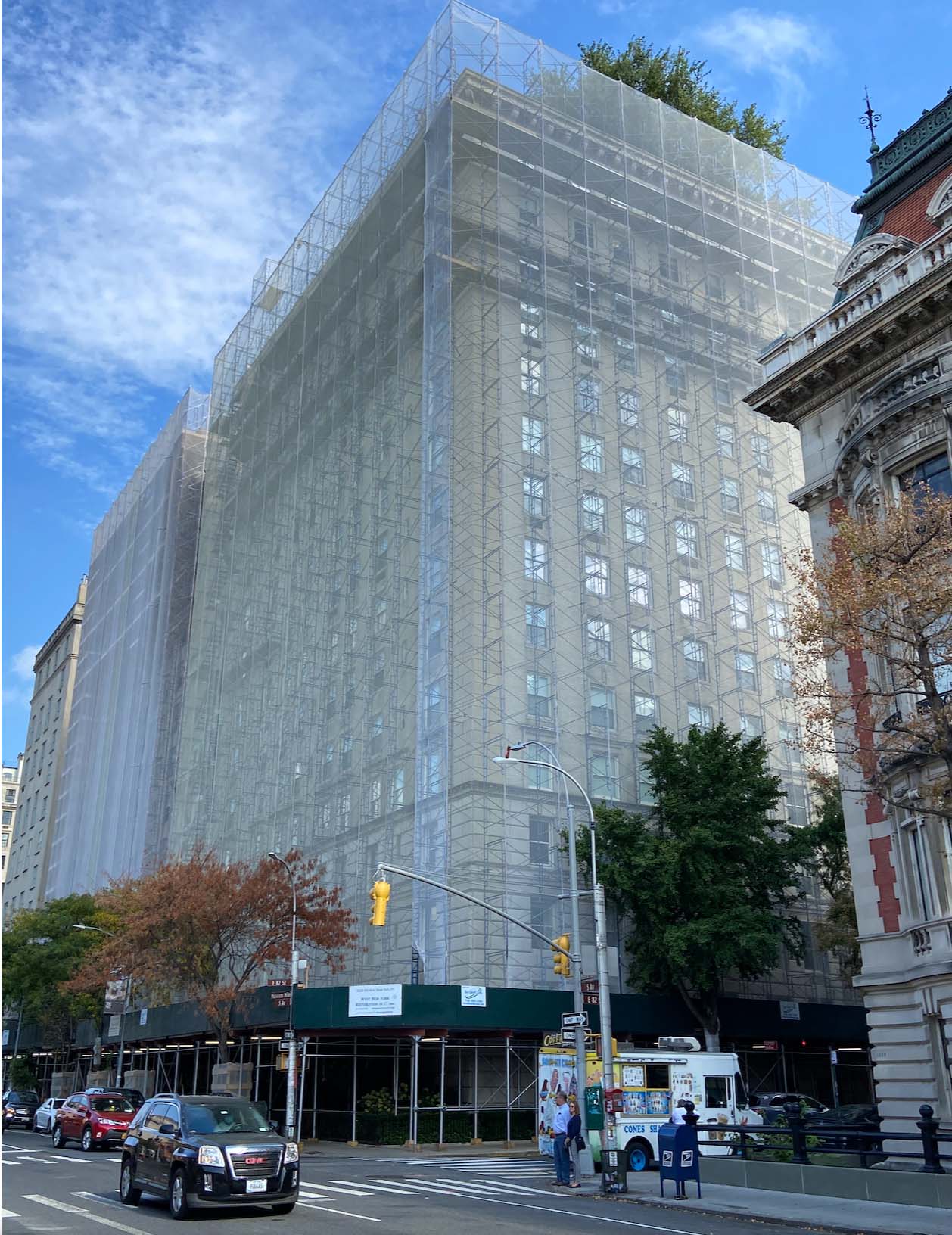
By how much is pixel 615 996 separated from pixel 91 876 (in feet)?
163

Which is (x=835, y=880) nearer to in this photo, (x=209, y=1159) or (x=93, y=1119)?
(x=93, y=1119)

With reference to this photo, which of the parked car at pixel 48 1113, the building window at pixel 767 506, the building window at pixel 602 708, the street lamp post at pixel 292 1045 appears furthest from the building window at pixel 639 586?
the parked car at pixel 48 1113

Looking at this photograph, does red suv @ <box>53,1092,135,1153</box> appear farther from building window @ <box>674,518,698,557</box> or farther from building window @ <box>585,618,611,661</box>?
building window @ <box>674,518,698,557</box>

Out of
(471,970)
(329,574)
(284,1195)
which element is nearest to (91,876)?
(329,574)

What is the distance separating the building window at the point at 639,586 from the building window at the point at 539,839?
37.9 ft

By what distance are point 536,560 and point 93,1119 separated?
26474mm

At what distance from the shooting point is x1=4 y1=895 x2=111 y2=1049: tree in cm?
6072

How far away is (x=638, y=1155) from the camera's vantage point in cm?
2775

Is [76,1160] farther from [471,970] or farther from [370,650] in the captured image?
[370,650]

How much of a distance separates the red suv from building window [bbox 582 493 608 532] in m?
28.9

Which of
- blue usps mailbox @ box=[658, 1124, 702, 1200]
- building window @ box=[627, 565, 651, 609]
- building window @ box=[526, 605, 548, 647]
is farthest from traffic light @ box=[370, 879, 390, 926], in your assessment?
building window @ box=[627, 565, 651, 609]

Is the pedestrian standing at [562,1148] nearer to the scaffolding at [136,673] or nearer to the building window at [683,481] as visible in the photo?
the building window at [683,481]

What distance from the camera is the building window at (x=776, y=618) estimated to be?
53.3m

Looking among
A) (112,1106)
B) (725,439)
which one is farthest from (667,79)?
(112,1106)
